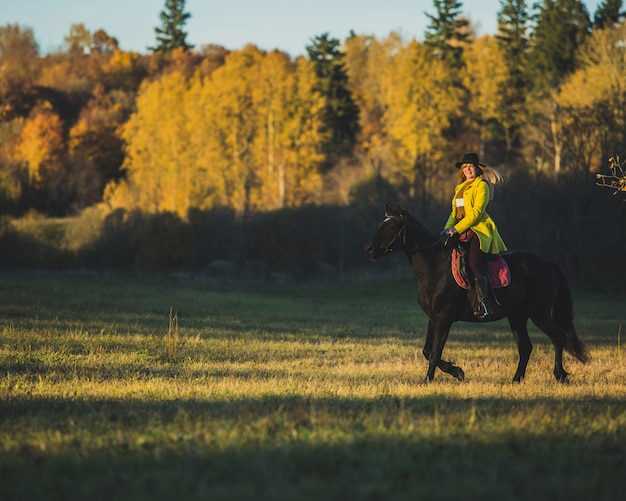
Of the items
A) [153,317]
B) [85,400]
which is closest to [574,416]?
[85,400]

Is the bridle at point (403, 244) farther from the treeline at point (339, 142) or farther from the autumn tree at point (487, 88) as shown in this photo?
the autumn tree at point (487, 88)

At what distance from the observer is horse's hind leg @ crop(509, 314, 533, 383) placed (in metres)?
11.7

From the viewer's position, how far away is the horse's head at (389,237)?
11086mm

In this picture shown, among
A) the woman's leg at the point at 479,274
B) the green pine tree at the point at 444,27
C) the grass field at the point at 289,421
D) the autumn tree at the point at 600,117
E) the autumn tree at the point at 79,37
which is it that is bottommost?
the grass field at the point at 289,421

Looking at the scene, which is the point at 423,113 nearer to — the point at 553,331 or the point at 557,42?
the point at 557,42

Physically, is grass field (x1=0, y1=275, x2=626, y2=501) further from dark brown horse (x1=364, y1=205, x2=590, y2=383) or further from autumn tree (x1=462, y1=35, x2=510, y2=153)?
autumn tree (x1=462, y1=35, x2=510, y2=153)

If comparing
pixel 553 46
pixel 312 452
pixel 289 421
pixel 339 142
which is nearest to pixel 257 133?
pixel 339 142

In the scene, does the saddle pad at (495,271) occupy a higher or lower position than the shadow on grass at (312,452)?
higher

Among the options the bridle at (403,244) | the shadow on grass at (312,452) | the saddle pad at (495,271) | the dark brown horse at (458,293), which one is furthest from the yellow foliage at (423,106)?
the shadow on grass at (312,452)

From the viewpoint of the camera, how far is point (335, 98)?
7325cm

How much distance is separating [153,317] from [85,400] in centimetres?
1251

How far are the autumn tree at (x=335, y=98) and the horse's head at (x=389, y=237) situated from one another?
5975 cm

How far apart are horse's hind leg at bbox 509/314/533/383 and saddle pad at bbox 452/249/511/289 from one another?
0.96 m

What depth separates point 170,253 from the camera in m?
52.0
